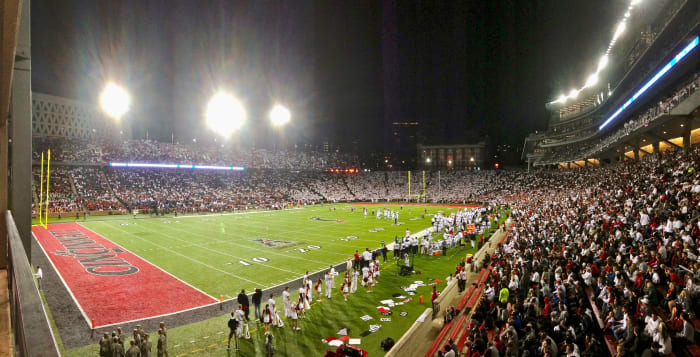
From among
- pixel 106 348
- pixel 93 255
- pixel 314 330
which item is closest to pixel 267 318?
pixel 314 330

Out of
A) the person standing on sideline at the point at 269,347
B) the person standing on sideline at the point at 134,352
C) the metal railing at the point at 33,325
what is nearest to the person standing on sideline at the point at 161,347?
the person standing on sideline at the point at 134,352

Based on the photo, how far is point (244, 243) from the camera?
2606 cm

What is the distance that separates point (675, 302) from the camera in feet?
27.9

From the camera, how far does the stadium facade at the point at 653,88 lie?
24.0 meters

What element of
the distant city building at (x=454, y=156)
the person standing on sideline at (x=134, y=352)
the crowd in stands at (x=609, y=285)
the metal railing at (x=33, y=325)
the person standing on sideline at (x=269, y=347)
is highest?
the distant city building at (x=454, y=156)

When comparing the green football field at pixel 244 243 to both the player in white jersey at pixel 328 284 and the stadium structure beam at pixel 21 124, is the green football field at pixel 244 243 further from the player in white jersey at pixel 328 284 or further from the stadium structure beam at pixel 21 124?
the stadium structure beam at pixel 21 124

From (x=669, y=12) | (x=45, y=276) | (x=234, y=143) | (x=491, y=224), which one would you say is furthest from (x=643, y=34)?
(x=234, y=143)

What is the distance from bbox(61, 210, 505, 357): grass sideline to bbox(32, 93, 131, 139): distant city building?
66632 millimetres

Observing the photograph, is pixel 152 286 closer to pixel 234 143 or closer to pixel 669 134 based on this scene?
pixel 669 134

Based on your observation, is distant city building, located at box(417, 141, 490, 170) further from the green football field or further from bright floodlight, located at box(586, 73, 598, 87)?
the green football field

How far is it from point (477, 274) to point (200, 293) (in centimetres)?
1318

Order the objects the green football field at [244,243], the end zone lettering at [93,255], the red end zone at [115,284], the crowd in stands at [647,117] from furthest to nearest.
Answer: the crowd in stands at [647,117] < the end zone lettering at [93,255] < the green football field at [244,243] < the red end zone at [115,284]

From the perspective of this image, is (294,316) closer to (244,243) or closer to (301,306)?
(301,306)

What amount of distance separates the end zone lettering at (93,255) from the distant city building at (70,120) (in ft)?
151
